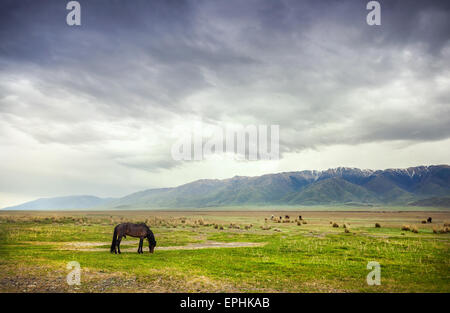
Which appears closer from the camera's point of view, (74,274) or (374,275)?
(74,274)

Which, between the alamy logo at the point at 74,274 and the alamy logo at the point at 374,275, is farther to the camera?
the alamy logo at the point at 374,275

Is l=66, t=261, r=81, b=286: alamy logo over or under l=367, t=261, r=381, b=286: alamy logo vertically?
over

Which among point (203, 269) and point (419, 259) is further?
point (419, 259)

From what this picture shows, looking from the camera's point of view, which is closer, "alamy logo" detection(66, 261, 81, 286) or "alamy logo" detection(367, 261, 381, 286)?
"alamy logo" detection(66, 261, 81, 286)

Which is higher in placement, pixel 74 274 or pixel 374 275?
pixel 74 274

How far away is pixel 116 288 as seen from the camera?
38.8 feet

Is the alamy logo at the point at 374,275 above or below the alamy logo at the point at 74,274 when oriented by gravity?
below

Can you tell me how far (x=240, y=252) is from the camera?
22.4 metres
